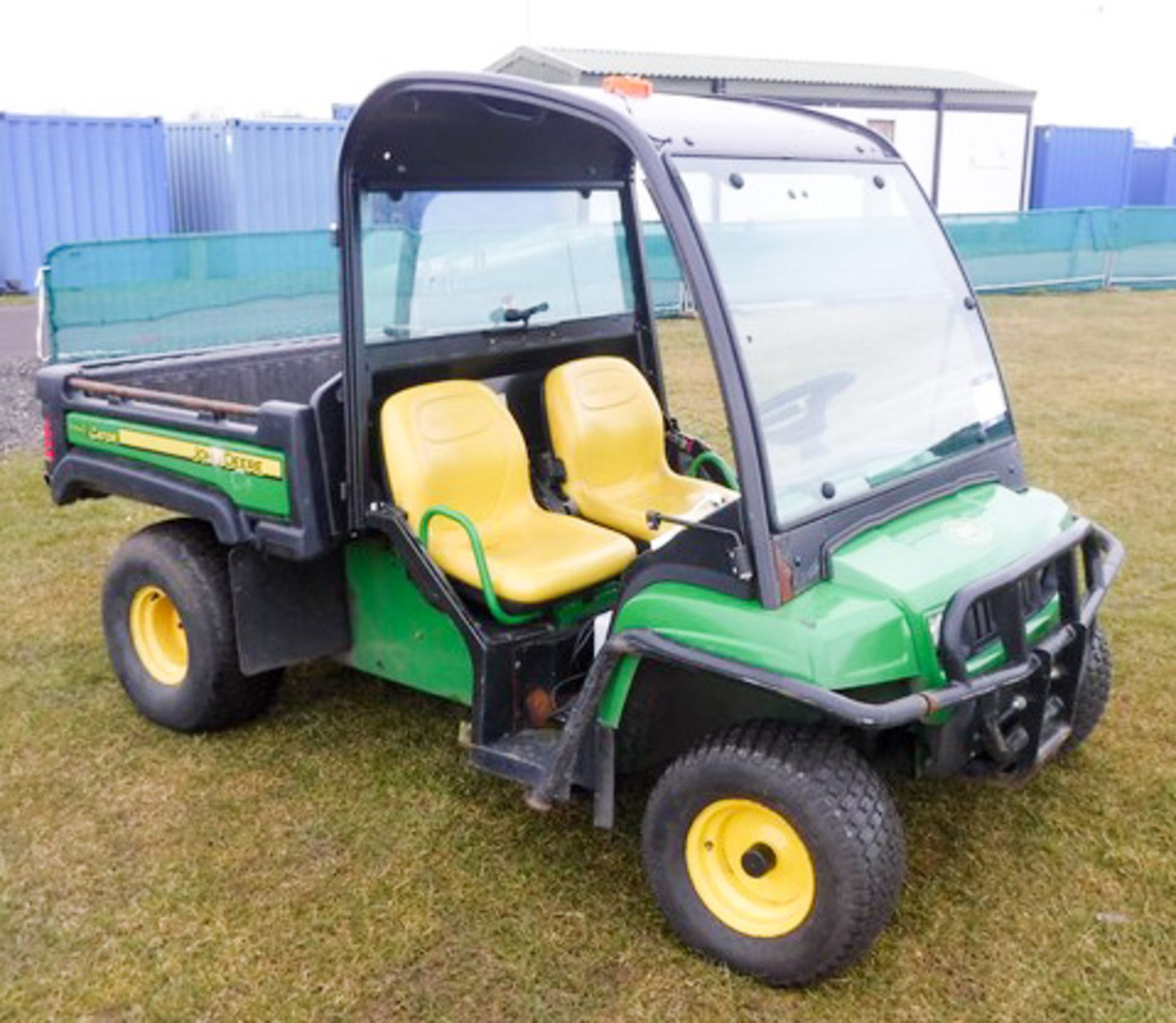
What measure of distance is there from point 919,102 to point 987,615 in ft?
69.0

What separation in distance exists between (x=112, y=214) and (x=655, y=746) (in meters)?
15.1

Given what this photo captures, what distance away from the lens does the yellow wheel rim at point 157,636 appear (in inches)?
165

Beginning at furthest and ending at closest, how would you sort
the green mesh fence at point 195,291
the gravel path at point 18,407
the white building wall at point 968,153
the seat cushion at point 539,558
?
1. the white building wall at point 968,153
2. the green mesh fence at point 195,291
3. the gravel path at point 18,407
4. the seat cushion at point 539,558

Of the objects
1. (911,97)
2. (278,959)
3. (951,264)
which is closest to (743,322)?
(951,264)

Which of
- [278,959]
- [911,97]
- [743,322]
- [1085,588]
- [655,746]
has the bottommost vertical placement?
[278,959]

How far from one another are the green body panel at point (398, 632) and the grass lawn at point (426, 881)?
0.30 meters

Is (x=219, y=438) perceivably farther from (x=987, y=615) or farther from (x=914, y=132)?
(x=914, y=132)

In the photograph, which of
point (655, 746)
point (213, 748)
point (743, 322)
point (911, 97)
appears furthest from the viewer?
point (911, 97)

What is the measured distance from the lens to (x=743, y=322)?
2.88 m

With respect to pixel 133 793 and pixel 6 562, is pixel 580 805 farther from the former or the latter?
pixel 6 562

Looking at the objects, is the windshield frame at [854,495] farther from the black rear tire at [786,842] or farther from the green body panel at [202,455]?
the green body panel at [202,455]

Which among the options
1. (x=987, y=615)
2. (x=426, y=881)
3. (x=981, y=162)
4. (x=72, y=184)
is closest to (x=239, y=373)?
(x=426, y=881)

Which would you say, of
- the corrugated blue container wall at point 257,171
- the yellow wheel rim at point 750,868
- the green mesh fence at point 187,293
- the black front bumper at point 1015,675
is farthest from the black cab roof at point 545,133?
the corrugated blue container wall at point 257,171

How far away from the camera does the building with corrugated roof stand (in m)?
20.3
